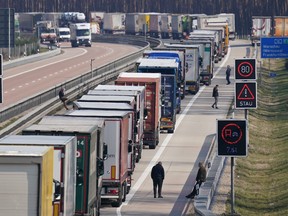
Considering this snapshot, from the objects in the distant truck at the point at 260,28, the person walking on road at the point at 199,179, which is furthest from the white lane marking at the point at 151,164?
the distant truck at the point at 260,28

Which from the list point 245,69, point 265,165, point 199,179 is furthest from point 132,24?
point 245,69

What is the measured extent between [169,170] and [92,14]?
128 m

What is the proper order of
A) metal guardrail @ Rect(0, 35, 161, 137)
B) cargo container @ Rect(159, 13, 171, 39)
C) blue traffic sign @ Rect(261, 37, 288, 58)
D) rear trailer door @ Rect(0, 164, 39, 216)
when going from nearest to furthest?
1. rear trailer door @ Rect(0, 164, 39, 216)
2. metal guardrail @ Rect(0, 35, 161, 137)
3. blue traffic sign @ Rect(261, 37, 288, 58)
4. cargo container @ Rect(159, 13, 171, 39)

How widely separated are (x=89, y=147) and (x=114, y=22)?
5297 inches

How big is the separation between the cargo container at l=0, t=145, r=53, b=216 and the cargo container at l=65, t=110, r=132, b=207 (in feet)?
38.6

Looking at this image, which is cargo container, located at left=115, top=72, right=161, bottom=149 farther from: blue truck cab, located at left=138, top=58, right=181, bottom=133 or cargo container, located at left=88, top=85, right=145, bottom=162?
blue truck cab, located at left=138, top=58, right=181, bottom=133

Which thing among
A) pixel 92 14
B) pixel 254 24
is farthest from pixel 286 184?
pixel 92 14

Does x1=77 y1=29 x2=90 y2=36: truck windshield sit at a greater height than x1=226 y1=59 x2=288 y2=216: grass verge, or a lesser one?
lesser

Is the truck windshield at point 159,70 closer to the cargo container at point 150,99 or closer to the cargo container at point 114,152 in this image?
the cargo container at point 150,99

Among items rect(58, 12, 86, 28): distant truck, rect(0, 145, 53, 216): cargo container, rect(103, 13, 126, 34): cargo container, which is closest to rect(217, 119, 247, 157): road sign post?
rect(0, 145, 53, 216): cargo container

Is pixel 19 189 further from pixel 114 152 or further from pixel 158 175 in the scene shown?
pixel 158 175

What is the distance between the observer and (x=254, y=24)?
420ft

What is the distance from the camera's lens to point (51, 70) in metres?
94.4

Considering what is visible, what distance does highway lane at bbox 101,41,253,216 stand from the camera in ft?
112
